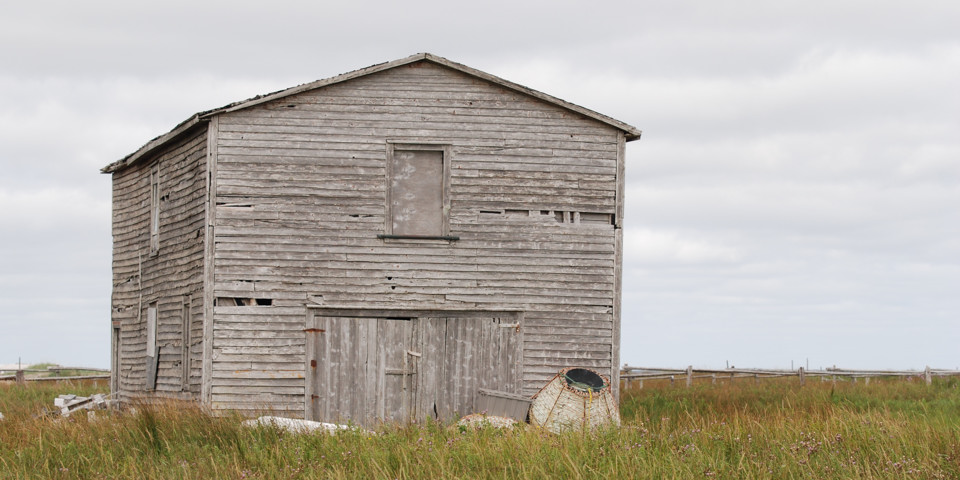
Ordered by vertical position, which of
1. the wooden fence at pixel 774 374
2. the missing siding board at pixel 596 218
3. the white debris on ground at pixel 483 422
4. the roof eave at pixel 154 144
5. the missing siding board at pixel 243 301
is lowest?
the wooden fence at pixel 774 374

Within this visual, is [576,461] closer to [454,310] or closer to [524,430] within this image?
[524,430]

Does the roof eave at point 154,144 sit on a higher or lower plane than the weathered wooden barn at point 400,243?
higher

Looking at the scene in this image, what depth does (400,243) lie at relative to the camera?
18.2m

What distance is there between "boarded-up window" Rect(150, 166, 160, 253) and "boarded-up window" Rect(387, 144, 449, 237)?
19.0 feet

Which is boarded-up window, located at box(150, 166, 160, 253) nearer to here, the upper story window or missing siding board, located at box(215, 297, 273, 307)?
missing siding board, located at box(215, 297, 273, 307)

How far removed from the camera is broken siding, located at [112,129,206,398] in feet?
61.7

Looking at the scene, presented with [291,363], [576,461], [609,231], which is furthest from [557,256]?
[576,461]

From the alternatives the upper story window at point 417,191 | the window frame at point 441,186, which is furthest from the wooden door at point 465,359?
the upper story window at point 417,191

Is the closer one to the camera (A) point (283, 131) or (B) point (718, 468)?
(B) point (718, 468)

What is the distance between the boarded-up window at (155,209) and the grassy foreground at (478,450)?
26.4 feet

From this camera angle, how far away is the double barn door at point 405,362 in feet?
59.1

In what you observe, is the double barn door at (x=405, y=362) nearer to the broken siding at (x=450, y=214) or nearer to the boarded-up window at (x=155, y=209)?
the broken siding at (x=450, y=214)

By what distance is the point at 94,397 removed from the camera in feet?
77.9

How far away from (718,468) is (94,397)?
1766 centimetres
